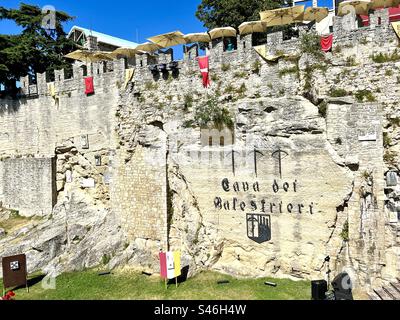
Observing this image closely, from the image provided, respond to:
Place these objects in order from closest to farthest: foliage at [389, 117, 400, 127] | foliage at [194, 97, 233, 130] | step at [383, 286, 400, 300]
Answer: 1. step at [383, 286, 400, 300]
2. foliage at [389, 117, 400, 127]
3. foliage at [194, 97, 233, 130]

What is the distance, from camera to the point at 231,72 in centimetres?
1686

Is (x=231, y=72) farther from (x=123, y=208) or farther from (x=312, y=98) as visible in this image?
(x=123, y=208)

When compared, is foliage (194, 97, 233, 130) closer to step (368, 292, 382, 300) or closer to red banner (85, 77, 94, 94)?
red banner (85, 77, 94, 94)

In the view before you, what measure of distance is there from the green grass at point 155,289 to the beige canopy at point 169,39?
11910mm

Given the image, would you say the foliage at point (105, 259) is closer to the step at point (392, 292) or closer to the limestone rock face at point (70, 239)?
the limestone rock face at point (70, 239)

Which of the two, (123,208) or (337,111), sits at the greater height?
(337,111)

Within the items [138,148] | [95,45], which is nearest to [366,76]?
[138,148]

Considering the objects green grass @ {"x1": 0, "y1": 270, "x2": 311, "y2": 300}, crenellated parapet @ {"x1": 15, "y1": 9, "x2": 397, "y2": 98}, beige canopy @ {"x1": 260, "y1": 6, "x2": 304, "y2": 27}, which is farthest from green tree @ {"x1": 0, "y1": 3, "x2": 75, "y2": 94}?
beige canopy @ {"x1": 260, "y1": 6, "x2": 304, "y2": 27}

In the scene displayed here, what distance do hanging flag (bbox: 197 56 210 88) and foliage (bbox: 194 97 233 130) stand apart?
2.46 ft

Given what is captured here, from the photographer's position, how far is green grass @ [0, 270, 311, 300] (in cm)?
1424

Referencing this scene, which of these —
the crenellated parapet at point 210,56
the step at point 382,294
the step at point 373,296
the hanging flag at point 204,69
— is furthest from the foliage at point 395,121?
the hanging flag at point 204,69

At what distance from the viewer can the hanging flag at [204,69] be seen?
17.2 m

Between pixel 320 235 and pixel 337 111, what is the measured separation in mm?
4820

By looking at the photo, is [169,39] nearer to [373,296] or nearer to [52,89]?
[52,89]
